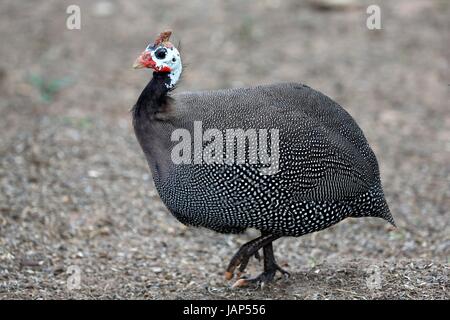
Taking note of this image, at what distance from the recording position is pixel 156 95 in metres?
4.43

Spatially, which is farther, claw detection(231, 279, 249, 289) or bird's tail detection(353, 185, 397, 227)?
claw detection(231, 279, 249, 289)

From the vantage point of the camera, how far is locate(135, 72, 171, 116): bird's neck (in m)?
4.44

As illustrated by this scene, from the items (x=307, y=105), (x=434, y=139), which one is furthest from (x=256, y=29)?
(x=307, y=105)

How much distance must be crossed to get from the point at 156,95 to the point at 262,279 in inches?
54.7

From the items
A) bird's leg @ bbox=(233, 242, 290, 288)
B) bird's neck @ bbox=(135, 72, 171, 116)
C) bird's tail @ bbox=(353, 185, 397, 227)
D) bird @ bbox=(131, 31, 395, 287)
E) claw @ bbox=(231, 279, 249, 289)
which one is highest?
bird's neck @ bbox=(135, 72, 171, 116)

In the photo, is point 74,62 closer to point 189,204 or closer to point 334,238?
point 334,238

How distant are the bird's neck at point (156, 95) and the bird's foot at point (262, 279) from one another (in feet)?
4.22

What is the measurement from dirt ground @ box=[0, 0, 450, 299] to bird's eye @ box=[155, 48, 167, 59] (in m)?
1.50

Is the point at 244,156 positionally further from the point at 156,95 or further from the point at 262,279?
the point at 262,279

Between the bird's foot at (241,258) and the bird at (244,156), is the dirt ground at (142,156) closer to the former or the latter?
the bird's foot at (241,258)

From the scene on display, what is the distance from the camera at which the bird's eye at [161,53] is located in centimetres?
442

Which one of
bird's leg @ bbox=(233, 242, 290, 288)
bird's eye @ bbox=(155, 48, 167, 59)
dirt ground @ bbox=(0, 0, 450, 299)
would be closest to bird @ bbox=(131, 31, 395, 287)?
bird's eye @ bbox=(155, 48, 167, 59)

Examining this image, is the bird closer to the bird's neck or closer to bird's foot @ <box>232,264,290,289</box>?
the bird's neck

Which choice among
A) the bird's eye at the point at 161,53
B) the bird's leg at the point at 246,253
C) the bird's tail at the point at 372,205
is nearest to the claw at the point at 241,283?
the bird's leg at the point at 246,253
